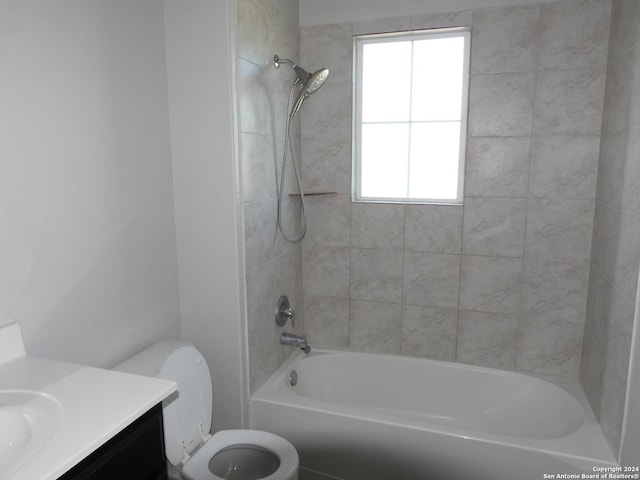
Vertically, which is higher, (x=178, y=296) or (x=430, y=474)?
(x=178, y=296)

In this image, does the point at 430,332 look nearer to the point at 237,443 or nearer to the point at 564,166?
the point at 564,166

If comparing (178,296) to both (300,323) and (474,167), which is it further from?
(474,167)

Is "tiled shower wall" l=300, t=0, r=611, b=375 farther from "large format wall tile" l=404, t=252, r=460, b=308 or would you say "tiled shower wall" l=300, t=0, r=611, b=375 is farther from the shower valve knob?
Result: the shower valve knob

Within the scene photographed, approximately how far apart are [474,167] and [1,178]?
6.74ft

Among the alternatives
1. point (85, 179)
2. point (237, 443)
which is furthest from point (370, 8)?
point (237, 443)

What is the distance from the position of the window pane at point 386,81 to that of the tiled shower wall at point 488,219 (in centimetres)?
5

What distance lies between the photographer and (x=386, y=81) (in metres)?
2.62

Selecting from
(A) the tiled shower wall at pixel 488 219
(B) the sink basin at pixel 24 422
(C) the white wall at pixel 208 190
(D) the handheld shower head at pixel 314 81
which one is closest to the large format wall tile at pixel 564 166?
(A) the tiled shower wall at pixel 488 219

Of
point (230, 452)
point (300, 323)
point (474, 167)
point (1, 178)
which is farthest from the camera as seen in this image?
point (300, 323)

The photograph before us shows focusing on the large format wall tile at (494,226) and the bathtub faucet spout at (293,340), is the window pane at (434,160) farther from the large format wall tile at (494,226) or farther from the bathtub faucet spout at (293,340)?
the bathtub faucet spout at (293,340)

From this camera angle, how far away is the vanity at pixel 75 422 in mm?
922

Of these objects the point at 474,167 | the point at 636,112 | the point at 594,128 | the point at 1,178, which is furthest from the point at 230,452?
the point at 594,128

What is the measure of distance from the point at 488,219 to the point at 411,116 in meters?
0.72

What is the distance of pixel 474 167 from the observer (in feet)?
7.92
